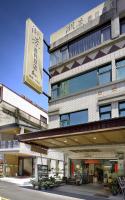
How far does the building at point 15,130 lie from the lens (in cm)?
4044

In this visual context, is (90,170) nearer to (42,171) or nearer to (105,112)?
(42,171)

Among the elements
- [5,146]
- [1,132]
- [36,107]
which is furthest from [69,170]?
[36,107]

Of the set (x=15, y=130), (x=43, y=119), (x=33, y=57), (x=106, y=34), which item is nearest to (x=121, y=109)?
(x=106, y=34)

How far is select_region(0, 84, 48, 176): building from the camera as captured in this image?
133 ft

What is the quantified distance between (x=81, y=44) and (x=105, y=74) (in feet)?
16.1

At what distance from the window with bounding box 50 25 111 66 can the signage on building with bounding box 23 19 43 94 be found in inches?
149

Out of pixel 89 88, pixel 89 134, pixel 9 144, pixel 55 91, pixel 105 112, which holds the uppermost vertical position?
pixel 55 91

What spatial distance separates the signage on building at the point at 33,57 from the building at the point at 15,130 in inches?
596

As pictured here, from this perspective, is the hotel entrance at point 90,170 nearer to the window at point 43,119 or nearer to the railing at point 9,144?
the railing at point 9,144

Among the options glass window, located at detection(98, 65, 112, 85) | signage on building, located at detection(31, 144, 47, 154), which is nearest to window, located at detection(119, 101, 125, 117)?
glass window, located at detection(98, 65, 112, 85)

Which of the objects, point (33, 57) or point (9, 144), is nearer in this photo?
point (33, 57)

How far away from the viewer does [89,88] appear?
85.5 feet

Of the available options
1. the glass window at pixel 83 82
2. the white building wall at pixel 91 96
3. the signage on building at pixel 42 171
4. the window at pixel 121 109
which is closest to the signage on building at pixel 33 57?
the white building wall at pixel 91 96

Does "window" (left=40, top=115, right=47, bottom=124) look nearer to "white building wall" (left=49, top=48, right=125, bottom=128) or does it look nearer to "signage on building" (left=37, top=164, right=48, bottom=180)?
"white building wall" (left=49, top=48, right=125, bottom=128)
